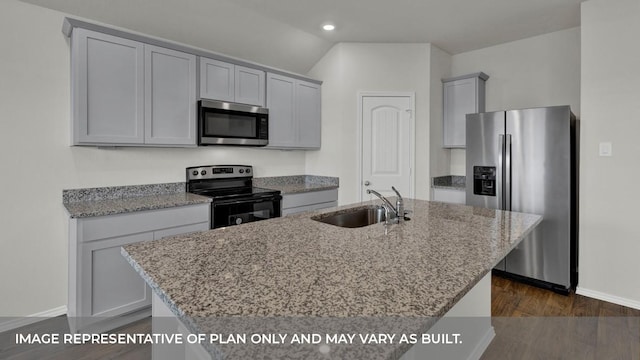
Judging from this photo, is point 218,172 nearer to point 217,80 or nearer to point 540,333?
point 217,80

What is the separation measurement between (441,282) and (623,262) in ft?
9.17

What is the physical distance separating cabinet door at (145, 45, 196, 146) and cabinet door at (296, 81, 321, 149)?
1.32 meters

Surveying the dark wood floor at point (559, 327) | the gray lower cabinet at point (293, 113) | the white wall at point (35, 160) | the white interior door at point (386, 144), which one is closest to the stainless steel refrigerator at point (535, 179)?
the dark wood floor at point (559, 327)

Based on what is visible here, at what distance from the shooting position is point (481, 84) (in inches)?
154

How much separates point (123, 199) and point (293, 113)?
198cm

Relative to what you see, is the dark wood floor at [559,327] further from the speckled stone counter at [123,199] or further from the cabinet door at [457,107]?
the speckled stone counter at [123,199]

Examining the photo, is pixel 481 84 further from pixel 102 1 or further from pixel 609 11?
pixel 102 1

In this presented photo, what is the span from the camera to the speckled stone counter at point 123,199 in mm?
2266

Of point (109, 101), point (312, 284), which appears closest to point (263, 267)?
point (312, 284)

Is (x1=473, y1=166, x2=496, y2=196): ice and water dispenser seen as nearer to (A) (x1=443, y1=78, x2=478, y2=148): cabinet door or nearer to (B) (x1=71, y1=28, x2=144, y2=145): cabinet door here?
(A) (x1=443, y1=78, x2=478, y2=148): cabinet door

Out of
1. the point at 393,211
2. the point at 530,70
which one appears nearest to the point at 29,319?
the point at 393,211

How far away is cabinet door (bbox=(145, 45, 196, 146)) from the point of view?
2656mm

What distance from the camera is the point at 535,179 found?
9.84 ft

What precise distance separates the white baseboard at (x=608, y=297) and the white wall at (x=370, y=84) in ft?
5.41
